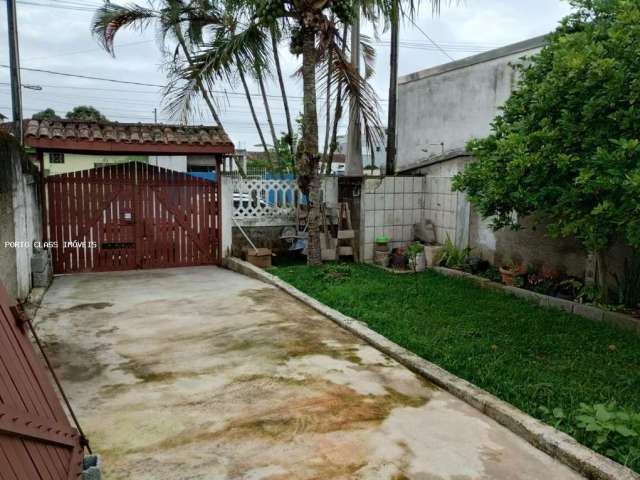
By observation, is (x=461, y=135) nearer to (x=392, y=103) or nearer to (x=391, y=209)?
(x=391, y=209)

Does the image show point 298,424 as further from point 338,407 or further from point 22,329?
point 22,329

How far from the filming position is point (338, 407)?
12.0 ft

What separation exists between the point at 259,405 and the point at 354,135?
21.2ft

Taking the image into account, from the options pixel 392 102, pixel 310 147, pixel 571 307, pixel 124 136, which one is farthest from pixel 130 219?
pixel 571 307

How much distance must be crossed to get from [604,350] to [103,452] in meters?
4.26

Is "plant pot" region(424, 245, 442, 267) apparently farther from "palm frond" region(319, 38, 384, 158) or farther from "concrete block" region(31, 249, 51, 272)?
"concrete block" region(31, 249, 51, 272)

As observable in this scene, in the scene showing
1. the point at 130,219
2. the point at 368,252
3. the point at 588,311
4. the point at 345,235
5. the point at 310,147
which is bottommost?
the point at 588,311

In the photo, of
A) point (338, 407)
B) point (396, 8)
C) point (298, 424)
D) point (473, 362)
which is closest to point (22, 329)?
point (298, 424)

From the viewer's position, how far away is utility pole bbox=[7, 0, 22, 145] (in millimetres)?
9727

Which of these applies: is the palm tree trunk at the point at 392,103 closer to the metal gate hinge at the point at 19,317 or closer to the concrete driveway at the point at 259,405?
the concrete driveway at the point at 259,405

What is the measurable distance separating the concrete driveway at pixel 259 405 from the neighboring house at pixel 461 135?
3338 mm

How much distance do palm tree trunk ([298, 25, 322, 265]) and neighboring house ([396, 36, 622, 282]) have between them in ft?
7.18

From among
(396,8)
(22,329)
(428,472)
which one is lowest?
(428,472)

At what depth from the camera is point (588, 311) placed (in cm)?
582
